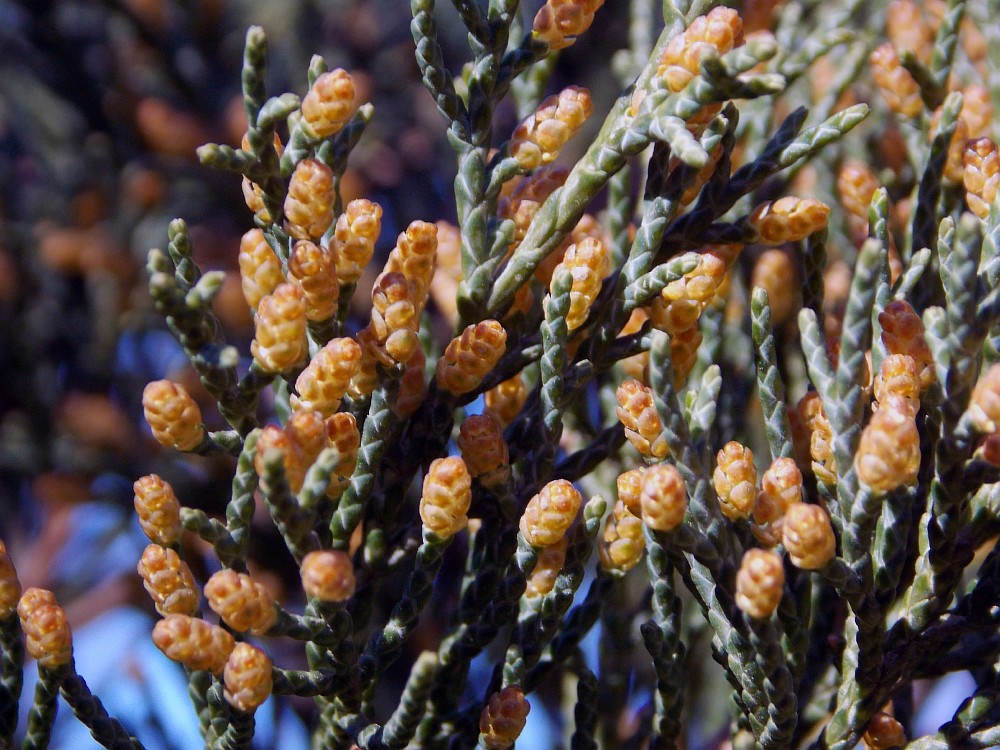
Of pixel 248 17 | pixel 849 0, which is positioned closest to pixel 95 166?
pixel 248 17

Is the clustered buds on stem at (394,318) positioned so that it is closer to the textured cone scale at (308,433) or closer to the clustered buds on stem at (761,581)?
the textured cone scale at (308,433)

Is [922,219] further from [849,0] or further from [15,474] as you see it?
[15,474]

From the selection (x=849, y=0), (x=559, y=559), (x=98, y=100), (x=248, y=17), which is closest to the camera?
(x=559, y=559)

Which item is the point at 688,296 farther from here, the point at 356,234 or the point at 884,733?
the point at 884,733

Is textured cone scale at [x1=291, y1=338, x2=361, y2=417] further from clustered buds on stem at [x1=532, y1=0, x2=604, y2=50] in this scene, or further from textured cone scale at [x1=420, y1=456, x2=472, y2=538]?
clustered buds on stem at [x1=532, y1=0, x2=604, y2=50]

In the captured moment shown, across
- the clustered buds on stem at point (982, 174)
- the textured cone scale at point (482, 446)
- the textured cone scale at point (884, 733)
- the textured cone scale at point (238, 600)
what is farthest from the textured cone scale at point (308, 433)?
the clustered buds on stem at point (982, 174)

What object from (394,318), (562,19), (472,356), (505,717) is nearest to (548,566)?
(505,717)
